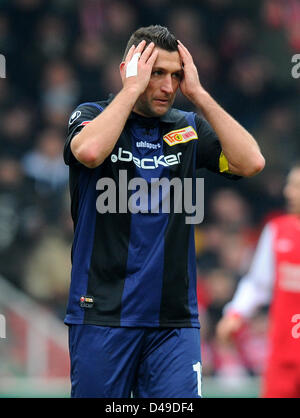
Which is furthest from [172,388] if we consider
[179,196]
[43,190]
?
[43,190]

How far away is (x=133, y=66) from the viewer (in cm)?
385

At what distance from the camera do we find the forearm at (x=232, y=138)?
12.6 feet

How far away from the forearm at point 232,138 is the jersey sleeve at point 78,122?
0.45m

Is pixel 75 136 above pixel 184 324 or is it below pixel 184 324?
above

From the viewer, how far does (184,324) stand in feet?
12.5

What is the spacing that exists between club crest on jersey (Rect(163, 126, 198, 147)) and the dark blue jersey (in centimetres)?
2

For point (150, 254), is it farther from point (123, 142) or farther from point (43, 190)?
point (43, 190)

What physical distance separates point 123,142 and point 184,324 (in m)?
0.82

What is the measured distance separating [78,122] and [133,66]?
0.34m

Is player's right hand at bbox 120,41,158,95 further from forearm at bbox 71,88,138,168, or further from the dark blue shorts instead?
the dark blue shorts

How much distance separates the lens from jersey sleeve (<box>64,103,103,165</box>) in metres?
3.83

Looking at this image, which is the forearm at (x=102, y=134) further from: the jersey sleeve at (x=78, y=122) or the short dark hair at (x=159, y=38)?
the short dark hair at (x=159, y=38)

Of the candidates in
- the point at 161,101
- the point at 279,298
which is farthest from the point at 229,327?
the point at 161,101

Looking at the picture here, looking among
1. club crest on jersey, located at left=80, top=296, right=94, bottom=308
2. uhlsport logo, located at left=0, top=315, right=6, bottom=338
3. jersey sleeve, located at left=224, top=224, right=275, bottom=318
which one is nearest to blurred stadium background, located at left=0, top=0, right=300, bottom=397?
uhlsport logo, located at left=0, top=315, right=6, bottom=338
